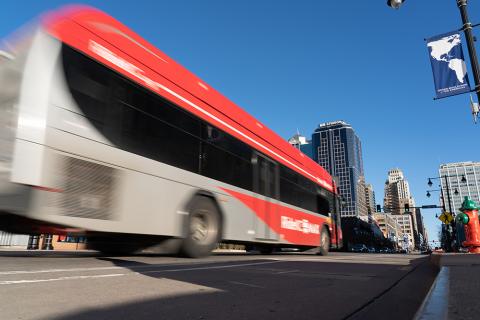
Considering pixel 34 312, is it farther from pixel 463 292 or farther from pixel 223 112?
pixel 223 112

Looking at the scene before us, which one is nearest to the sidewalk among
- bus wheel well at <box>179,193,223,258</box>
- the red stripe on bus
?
bus wheel well at <box>179,193,223,258</box>

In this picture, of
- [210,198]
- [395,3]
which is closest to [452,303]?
[210,198]

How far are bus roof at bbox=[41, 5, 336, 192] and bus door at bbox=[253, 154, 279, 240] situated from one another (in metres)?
0.48

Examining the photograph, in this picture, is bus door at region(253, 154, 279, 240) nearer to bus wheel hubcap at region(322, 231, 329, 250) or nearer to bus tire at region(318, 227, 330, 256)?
bus tire at region(318, 227, 330, 256)

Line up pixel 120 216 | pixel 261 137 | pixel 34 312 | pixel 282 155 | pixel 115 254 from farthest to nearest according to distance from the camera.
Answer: pixel 282 155, pixel 261 137, pixel 115 254, pixel 120 216, pixel 34 312

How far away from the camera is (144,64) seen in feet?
24.6

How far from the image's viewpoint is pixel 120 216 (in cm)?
645

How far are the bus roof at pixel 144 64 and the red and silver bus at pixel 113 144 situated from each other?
2 centimetres

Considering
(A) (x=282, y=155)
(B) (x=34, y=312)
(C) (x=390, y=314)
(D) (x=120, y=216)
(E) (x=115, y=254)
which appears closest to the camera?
(B) (x=34, y=312)

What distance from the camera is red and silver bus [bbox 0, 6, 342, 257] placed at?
5473 millimetres

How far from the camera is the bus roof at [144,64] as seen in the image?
618cm

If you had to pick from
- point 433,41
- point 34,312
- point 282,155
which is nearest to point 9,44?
point 34,312

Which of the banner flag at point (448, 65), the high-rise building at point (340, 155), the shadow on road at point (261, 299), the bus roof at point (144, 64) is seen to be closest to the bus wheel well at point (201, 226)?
the bus roof at point (144, 64)

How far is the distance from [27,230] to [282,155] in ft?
29.1
